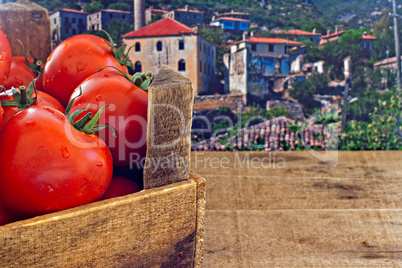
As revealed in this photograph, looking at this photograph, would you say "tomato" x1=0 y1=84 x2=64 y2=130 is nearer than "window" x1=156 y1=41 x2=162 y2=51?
Yes

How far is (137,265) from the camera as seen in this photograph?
0.64 m

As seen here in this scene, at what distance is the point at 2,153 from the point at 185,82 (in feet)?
0.96

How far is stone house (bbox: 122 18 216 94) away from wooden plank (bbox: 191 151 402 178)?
1.99 m

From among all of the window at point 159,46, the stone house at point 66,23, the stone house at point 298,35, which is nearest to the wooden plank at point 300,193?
the window at point 159,46

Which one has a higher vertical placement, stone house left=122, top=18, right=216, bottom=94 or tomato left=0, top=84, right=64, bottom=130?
stone house left=122, top=18, right=216, bottom=94

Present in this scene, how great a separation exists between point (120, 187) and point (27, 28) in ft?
2.95

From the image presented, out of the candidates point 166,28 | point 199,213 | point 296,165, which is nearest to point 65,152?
point 199,213

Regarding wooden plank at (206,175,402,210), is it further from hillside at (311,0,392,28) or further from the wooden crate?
hillside at (311,0,392,28)

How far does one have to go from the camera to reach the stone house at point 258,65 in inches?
155

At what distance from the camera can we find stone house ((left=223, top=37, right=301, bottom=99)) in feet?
12.9

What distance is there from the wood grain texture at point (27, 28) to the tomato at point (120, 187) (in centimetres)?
81

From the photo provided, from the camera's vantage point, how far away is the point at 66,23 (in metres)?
3.68

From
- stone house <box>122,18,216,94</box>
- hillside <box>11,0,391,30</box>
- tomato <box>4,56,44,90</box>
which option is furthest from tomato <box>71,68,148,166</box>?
hillside <box>11,0,391,30</box>

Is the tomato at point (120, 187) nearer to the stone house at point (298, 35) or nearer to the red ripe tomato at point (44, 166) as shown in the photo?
the red ripe tomato at point (44, 166)
